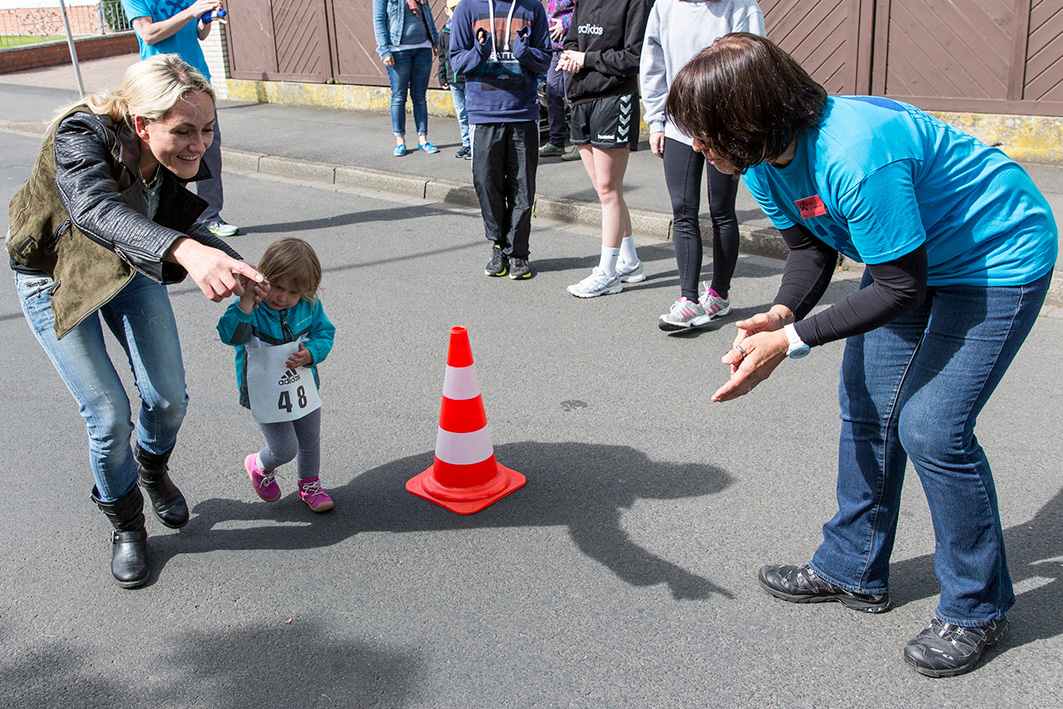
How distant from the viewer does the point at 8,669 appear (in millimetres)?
2740

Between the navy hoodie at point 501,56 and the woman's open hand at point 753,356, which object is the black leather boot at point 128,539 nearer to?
the woman's open hand at point 753,356

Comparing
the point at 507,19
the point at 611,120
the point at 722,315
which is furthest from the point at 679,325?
the point at 507,19

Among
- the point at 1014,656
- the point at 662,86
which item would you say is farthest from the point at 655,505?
the point at 662,86

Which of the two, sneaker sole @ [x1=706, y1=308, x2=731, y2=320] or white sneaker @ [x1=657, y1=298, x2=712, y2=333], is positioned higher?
white sneaker @ [x1=657, y1=298, x2=712, y2=333]

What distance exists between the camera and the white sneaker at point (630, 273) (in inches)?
245

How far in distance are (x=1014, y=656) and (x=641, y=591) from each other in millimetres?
1091

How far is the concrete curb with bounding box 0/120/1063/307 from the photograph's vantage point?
6.76 m

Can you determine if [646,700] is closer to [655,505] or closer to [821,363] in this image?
[655,505]

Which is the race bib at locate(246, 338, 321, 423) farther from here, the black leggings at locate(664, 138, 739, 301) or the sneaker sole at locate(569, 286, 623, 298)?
the sneaker sole at locate(569, 286, 623, 298)

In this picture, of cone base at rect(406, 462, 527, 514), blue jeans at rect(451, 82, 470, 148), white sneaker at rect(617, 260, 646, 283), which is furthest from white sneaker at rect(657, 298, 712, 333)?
blue jeans at rect(451, 82, 470, 148)

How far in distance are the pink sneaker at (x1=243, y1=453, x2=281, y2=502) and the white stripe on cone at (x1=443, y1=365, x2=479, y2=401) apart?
0.76 metres

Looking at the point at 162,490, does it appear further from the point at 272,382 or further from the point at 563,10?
the point at 563,10

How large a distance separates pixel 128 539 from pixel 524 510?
142 centimetres

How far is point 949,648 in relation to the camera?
100 inches
